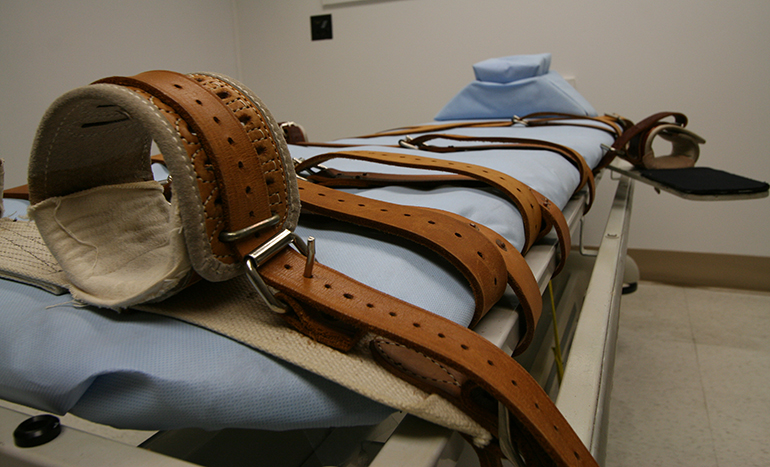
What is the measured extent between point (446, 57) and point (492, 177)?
2.20 metres

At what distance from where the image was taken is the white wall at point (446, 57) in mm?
2047

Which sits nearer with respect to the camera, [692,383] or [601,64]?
[692,383]

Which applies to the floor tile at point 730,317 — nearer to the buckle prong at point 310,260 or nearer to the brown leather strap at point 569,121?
the brown leather strap at point 569,121

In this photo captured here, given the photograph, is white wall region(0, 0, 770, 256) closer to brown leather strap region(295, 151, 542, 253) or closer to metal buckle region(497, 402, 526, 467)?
brown leather strap region(295, 151, 542, 253)

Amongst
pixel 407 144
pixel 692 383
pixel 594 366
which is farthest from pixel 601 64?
pixel 594 366

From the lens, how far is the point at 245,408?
297 mm

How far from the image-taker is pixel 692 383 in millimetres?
1512

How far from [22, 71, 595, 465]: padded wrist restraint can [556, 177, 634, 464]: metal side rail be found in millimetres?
127

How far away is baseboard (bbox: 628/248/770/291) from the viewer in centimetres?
225

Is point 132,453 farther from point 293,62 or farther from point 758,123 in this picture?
point 293,62

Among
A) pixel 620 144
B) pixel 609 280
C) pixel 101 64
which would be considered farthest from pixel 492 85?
pixel 101 64

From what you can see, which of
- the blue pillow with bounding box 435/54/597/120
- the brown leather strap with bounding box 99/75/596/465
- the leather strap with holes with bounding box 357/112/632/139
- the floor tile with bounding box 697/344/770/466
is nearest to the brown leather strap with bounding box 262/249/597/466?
the brown leather strap with bounding box 99/75/596/465

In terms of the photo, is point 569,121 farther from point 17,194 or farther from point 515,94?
point 17,194

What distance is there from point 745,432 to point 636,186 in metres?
1.41
